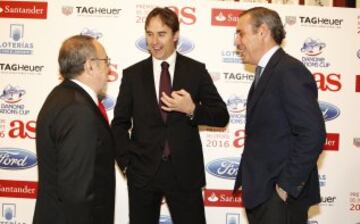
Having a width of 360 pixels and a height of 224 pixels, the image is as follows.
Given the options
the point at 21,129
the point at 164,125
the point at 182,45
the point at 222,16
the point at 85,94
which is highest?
the point at 222,16

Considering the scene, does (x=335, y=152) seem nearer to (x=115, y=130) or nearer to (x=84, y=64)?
(x=115, y=130)

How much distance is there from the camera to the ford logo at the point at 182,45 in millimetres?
3449

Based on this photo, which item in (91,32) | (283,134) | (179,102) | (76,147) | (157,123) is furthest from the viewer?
(91,32)

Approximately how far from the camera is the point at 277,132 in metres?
2.17

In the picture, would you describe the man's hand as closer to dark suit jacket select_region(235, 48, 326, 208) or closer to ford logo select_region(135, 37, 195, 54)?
dark suit jacket select_region(235, 48, 326, 208)

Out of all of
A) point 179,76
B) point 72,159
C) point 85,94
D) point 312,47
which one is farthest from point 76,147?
point 312,47

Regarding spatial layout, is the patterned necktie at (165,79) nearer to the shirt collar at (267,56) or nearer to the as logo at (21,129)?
the shirt collar at (267,56)

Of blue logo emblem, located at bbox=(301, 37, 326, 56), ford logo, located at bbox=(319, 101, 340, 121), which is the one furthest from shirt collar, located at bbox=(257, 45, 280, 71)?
ford logo, located at bbox=(319, 101, 340, 121)

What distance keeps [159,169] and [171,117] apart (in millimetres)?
346

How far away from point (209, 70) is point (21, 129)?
160 cm

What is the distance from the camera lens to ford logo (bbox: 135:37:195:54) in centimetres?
345

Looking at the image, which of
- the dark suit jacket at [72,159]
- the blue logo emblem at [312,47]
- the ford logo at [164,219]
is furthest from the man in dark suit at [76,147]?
the blue logo emblem at [312,47]

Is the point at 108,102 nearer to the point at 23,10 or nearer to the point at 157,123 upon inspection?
the point at 157,123

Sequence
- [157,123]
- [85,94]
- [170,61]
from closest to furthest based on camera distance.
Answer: [85,94] → [157,123] → [170,61]
